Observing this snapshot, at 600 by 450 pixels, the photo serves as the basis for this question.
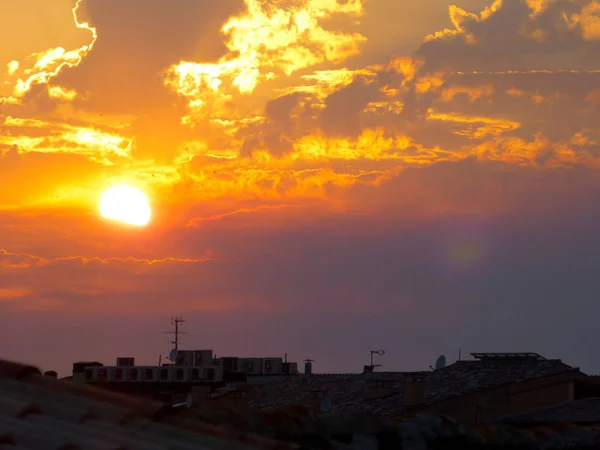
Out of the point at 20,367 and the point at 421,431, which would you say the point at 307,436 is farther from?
the point at 20,367

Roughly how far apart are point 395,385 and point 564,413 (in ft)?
46.0

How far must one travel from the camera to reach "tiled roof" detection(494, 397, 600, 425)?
33125mm

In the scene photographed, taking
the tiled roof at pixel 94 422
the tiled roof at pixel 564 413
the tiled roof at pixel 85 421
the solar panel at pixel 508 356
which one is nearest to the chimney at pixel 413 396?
the tiled roof at pixel 564 413

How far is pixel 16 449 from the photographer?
3650mm

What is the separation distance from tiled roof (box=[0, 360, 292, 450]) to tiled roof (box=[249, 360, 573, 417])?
35.4m

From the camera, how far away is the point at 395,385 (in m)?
48.5

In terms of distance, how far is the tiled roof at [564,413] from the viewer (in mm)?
33125

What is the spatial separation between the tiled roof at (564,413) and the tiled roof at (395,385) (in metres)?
3.52

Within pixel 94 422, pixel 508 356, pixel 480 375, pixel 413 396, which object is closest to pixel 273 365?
pixel 508 356

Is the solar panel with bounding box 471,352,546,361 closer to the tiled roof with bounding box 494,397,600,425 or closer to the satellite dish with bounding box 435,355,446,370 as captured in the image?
the satellite dish with bounding box 435,355,446,370

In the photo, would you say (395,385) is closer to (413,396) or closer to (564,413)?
(413,396)

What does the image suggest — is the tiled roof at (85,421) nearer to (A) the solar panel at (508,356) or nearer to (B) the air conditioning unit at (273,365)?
(A) the solar panel at (508,356)

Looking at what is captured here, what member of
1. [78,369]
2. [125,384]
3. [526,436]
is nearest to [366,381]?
[526,436]

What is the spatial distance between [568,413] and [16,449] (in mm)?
33744
